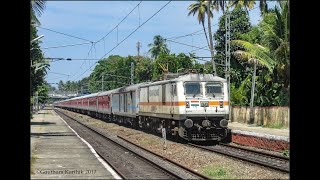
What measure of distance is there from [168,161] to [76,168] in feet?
11.3

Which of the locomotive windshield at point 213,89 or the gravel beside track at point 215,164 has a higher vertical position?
the locomotive windshield at point 213,89

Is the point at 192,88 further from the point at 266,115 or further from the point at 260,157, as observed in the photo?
the point at 266,115

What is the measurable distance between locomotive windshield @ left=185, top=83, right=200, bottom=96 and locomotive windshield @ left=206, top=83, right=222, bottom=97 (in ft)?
1.49

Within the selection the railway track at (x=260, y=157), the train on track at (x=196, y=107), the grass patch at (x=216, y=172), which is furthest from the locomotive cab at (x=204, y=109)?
the grass patch at (x=216, y=172)

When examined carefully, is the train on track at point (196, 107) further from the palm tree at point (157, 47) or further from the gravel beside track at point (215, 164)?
the palm tree at point (157, 47)

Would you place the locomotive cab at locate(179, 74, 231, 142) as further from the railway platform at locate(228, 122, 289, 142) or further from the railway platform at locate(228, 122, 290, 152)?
the railway platform at locate(228, 122, 289, 142)

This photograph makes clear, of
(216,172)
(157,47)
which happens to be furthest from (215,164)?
(157,47)

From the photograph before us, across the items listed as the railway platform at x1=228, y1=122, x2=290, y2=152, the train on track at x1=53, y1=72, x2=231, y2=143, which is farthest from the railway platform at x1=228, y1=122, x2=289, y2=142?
the train on track at x1=53, y1=72, x2=231, y2=143

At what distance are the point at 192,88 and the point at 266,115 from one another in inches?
566

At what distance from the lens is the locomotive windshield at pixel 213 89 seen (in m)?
22.0

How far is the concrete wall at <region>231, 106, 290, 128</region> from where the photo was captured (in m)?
32.0

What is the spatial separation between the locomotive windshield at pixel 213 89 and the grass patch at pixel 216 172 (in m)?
7.79
